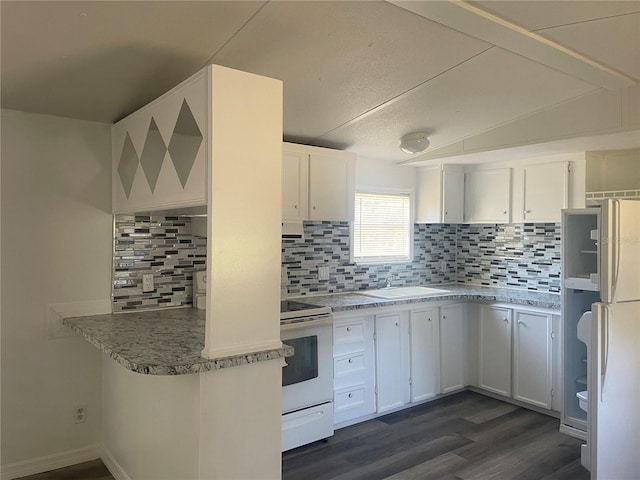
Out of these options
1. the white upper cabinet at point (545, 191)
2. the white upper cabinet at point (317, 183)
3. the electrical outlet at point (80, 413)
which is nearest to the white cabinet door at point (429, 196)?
the white upper cabinet at point (545, 191)

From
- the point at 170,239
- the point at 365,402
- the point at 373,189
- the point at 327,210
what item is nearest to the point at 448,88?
the point at 327,210

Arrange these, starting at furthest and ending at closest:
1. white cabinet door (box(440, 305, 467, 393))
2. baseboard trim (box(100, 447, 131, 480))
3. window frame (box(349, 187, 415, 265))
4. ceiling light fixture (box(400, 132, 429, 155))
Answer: window frame (box(349, 187, 415, 265)) → white cabinet door (box(440, 305, 467, 393)) → ceiling light fixture (box(400, 132, 429, 155)) → baseboard trim (box(100, 447, 131, 480))

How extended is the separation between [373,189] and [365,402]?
74.4 inches

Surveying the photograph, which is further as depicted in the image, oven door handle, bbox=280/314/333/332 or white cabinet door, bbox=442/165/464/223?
white cabinet door, bbox=442/165/464/223

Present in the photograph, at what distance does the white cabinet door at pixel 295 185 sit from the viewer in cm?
361

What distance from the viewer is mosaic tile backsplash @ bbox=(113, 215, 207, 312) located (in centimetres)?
317

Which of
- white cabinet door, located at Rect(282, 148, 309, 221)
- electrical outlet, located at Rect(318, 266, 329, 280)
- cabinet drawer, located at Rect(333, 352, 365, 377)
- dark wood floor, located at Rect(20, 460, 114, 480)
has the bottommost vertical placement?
dark wood floor, located at Rect(20, 460, 114, 480)

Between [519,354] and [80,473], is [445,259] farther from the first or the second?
[80,473]

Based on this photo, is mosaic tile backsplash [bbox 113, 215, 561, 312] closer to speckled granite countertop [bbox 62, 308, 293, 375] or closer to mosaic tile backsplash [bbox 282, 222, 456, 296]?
mosaic tile backsplash [bbox 282, 222, 456, 296]

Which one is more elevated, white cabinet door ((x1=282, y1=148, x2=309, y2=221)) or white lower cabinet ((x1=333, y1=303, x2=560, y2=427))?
white cabinet door ((x1=282, y1=148, x2=309, y2=221))

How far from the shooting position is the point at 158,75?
2467 mm

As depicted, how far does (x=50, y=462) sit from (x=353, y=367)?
2.06 m

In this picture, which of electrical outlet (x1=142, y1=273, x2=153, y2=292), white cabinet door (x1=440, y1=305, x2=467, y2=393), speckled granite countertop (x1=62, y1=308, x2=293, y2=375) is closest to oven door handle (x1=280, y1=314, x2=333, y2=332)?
speckled granite countertop (x1=62, y1=308, x2=293, y2=375)

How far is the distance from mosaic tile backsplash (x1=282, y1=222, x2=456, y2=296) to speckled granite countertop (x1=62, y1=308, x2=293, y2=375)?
105 centimetres
